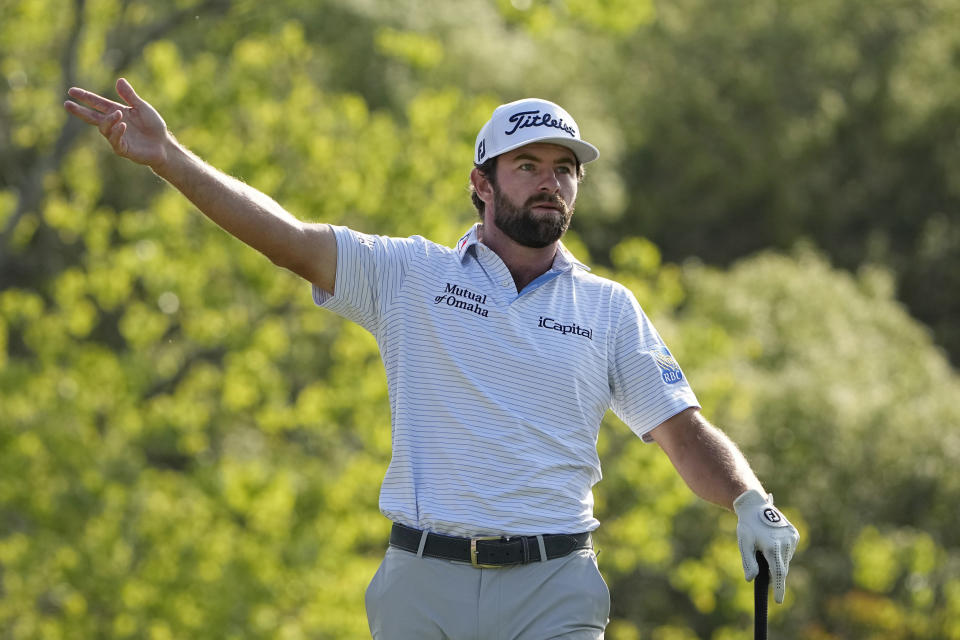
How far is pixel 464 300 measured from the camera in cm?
363

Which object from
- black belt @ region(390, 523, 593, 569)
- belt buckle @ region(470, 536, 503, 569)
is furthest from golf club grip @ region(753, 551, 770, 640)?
belt buckle @ region(470, 536, 503, 569)

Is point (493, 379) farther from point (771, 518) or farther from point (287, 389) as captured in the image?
point (287, 389)

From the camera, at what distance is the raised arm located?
337 centimetres

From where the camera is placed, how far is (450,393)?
3.54 metres

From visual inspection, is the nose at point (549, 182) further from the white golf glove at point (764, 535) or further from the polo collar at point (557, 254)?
the white golf glove at point (764, 535)

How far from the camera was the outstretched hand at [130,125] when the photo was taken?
3.35 meters

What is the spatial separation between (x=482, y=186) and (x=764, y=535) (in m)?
1.20

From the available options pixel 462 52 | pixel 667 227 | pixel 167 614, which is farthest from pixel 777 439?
pixel 667 227

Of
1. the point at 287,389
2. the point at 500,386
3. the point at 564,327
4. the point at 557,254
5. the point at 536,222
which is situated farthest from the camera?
the point at 287,389

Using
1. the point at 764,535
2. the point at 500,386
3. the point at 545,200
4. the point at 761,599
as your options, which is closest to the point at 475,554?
the point at 500,386

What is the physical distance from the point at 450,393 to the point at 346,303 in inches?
14.1

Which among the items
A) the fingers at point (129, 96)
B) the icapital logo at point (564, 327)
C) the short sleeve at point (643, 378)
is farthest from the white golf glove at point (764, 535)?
the fingers at point (129, 96)

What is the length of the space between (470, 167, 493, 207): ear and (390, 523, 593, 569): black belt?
3.10 ft

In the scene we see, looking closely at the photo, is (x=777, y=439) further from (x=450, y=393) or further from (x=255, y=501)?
(x=450, y=393)
